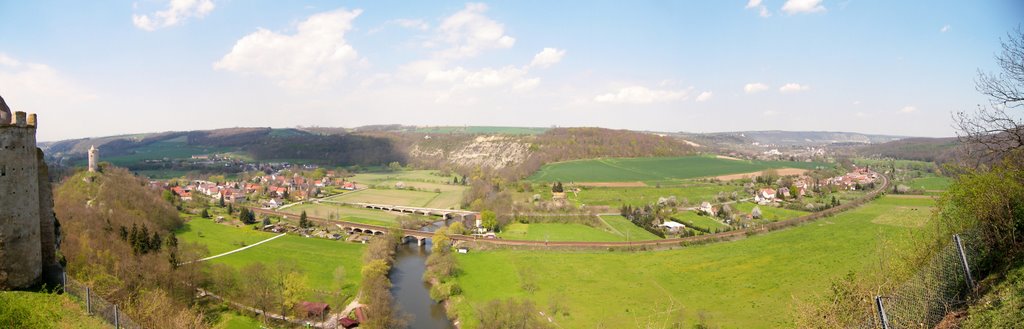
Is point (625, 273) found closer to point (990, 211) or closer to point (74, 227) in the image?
point (990, 211)

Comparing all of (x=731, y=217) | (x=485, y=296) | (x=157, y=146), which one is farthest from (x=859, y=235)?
(x=157, y=146)

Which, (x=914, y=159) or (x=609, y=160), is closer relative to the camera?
(x=609, y=160)

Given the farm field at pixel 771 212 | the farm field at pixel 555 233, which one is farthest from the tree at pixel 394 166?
the farm field at pixel 771 212

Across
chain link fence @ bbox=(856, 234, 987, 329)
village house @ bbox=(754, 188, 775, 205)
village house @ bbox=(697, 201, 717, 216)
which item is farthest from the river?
village house @ bbox=(754, 188, 775, 205)

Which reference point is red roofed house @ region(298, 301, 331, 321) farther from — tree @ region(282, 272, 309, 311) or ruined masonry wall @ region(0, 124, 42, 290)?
ruined masonry wall @ region(0, 124, 42, 290)

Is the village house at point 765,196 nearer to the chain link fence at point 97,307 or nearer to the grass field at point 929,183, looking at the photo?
the grass field at point 929,183

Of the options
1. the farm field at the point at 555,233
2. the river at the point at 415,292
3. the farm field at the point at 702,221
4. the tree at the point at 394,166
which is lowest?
the river at the point at 415,292

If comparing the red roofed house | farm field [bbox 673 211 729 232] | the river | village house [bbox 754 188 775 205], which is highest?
village house [bbox 754 188 775 205]
